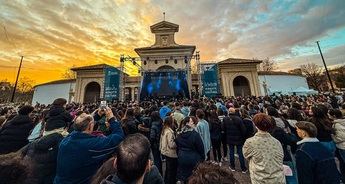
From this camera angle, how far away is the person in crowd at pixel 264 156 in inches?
105

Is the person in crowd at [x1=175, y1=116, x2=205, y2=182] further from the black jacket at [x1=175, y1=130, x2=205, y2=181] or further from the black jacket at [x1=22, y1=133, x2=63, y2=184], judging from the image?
the black jacket at [x1=22, y1=133, x2=63, y2=184]

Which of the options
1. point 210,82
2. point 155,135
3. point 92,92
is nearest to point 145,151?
point 155,135

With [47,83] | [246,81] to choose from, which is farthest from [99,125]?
[47,83]

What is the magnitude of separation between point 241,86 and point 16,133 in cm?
3292

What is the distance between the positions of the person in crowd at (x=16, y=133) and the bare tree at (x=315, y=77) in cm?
6199

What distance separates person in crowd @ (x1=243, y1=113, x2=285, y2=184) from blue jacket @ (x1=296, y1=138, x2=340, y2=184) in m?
0.33

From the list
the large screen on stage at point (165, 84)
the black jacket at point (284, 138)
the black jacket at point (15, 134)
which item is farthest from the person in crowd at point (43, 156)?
the large screen on stage at point (165, 84)

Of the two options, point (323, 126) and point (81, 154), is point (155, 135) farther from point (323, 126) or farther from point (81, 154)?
point (323, 126)

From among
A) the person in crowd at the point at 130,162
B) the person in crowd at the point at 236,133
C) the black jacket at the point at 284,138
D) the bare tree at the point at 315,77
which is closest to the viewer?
the person in crowd at the point at 130,162

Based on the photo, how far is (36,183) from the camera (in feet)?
7.77

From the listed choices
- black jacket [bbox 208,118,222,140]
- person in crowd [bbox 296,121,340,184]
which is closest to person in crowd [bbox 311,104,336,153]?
person in crowd [bbox 296,121,340,184]

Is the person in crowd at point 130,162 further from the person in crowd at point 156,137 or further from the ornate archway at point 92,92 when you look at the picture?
the ornate archway at point 92,92

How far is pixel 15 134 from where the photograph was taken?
3.67 metres

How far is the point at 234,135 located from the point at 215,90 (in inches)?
638
